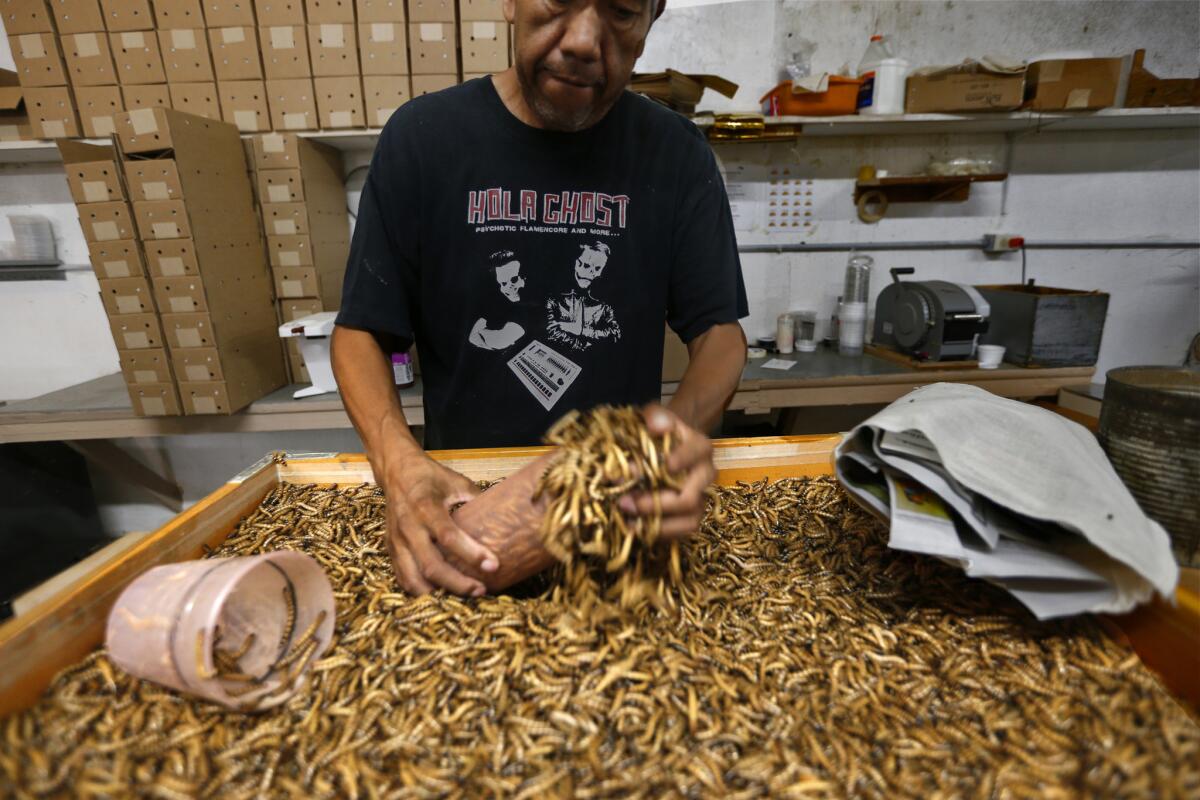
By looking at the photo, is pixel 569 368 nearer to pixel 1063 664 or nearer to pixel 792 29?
pixel 1063 664

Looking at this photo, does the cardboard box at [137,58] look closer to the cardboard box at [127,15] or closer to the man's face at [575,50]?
the cardboard box at [127,15]

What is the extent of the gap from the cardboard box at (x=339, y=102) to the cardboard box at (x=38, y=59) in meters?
1.50

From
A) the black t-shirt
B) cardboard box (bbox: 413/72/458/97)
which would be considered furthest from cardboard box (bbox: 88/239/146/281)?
A: the black t-shirt

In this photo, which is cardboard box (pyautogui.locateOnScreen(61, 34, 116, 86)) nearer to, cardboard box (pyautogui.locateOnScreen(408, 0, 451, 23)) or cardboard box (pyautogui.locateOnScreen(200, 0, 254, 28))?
cardboard box (pyautogui.locateOnScreen(200, 0, 254, 28))

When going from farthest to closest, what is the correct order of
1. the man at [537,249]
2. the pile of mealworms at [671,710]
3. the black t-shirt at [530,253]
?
the black t-shirt at [530,253] → the man at [537,249] → the pile of mealworms at [671,710]

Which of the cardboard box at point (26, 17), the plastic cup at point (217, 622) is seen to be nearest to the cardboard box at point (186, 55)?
the cardboard box at point (26, 17)

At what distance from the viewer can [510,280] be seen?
1904 millimetres

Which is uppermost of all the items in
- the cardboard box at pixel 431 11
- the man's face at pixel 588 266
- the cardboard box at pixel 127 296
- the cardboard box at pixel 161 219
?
the cardboard box at pixel 431 11

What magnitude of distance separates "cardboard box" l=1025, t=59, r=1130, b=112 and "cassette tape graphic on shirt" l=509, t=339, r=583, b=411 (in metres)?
3.62

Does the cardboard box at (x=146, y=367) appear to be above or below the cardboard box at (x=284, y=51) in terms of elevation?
below

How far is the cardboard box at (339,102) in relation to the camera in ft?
11.0

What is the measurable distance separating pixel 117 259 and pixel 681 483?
11.6ft

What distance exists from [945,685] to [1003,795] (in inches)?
8.9

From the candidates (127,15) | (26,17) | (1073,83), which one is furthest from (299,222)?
(1073,83)
